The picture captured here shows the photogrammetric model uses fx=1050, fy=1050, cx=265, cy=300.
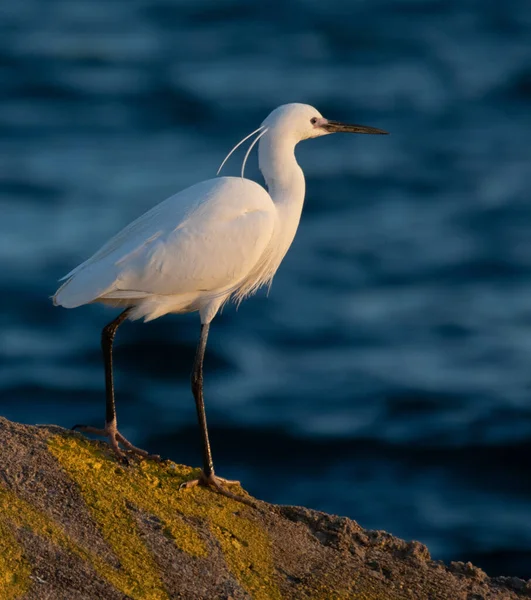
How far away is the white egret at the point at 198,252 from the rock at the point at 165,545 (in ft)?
1.24

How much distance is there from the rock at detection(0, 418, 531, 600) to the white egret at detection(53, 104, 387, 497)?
378 millimetres

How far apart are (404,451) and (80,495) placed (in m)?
5.89

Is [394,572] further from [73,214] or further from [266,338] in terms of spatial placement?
[73,214]

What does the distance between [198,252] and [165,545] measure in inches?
73.0

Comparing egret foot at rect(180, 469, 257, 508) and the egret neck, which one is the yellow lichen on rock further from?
the egret neck

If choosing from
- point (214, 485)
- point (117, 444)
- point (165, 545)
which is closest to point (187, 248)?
point (117, 444)

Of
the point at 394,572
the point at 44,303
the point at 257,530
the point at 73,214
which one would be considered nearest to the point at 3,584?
the point at 257,530

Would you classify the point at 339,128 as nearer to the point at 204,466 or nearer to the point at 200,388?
the point at 200,388

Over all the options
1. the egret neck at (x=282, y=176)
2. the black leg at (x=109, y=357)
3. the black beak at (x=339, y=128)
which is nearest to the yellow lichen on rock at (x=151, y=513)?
the black leg at (x=109, y=357)

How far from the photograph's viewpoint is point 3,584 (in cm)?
415

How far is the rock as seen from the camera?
436cm

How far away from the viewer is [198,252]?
594 cm

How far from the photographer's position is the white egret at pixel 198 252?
5793 millimetres

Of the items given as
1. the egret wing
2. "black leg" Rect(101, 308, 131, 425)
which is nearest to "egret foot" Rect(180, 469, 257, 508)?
"black leg" Rect(101, 308, 131, 425)
